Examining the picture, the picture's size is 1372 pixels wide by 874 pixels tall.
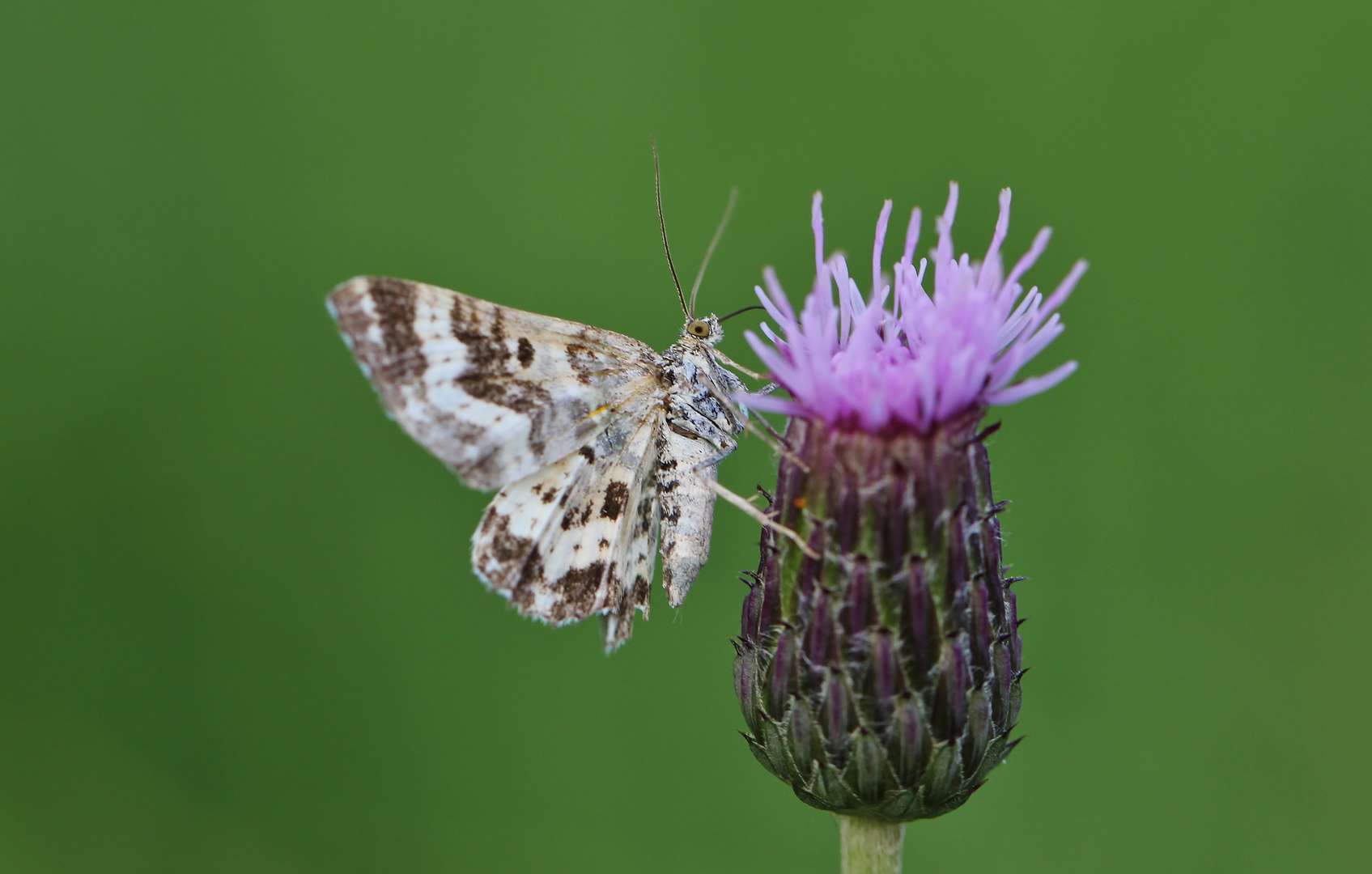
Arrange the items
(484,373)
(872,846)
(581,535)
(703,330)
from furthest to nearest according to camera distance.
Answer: (703,330) < (581,535) < (484,373) < (872,846)

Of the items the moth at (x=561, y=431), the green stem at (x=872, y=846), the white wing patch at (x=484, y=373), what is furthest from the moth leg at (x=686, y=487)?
the green stem at (x=872, y=846)

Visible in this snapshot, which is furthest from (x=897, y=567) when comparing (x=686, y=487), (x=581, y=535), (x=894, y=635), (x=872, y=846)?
(x=581, y=535)

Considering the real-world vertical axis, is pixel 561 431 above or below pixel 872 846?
above

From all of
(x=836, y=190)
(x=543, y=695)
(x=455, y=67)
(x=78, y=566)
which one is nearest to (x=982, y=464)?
(x=543, y=695)

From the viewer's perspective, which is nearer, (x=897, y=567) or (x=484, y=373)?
(x=897, y=567)

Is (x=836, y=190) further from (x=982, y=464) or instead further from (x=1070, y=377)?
(x=982, y=464)

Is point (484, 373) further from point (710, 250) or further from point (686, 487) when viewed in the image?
point (710, 250)

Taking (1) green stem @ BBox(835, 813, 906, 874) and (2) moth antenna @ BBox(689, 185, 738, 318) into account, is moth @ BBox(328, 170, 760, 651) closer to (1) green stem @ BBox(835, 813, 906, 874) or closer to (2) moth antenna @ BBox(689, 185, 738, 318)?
(2) moth antenna @ BBox(689, 185, 738, 318)
